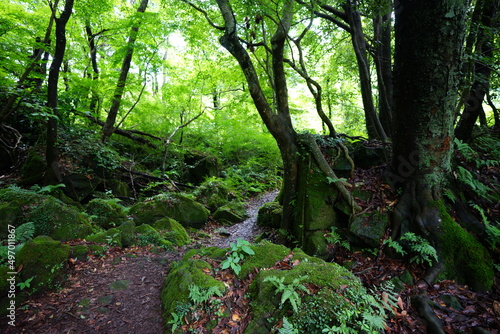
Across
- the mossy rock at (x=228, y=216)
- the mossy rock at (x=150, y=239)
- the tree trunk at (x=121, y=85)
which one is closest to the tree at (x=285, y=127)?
the mossy rock at (x=150, y=239)

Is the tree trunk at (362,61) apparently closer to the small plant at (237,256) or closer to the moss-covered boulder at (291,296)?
the moss-covered boulder at (291,296)

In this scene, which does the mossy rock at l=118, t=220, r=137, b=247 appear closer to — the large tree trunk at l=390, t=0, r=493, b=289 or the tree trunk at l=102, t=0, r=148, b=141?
the large tree trunk at l=390, t=0, r=493, b=289

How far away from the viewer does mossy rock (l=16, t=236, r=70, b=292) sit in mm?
3326

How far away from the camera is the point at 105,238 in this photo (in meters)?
5.02

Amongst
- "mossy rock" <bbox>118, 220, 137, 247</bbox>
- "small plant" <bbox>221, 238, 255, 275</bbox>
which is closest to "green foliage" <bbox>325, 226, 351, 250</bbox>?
"small plant" <bbox>221, 238, 255, 275</bbox>

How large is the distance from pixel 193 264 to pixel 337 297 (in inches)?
86.4

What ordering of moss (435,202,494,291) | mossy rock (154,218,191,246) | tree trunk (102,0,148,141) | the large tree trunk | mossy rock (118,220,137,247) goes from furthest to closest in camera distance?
tree trunk (102,0,148,141)
mossy rock (154,218,191,246)
mossy rock (118,220,137,247)
the large tree trunk
moss (435,202,494,291)

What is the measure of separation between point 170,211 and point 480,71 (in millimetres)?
9549

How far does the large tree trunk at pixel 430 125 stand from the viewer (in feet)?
12.4

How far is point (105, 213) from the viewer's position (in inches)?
258

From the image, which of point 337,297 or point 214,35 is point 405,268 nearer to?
point 337,297

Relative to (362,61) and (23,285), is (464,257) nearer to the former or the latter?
(362,61)

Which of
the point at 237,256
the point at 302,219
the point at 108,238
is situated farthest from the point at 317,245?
the point at 108,238

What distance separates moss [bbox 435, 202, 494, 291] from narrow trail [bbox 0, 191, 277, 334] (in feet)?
15.1
